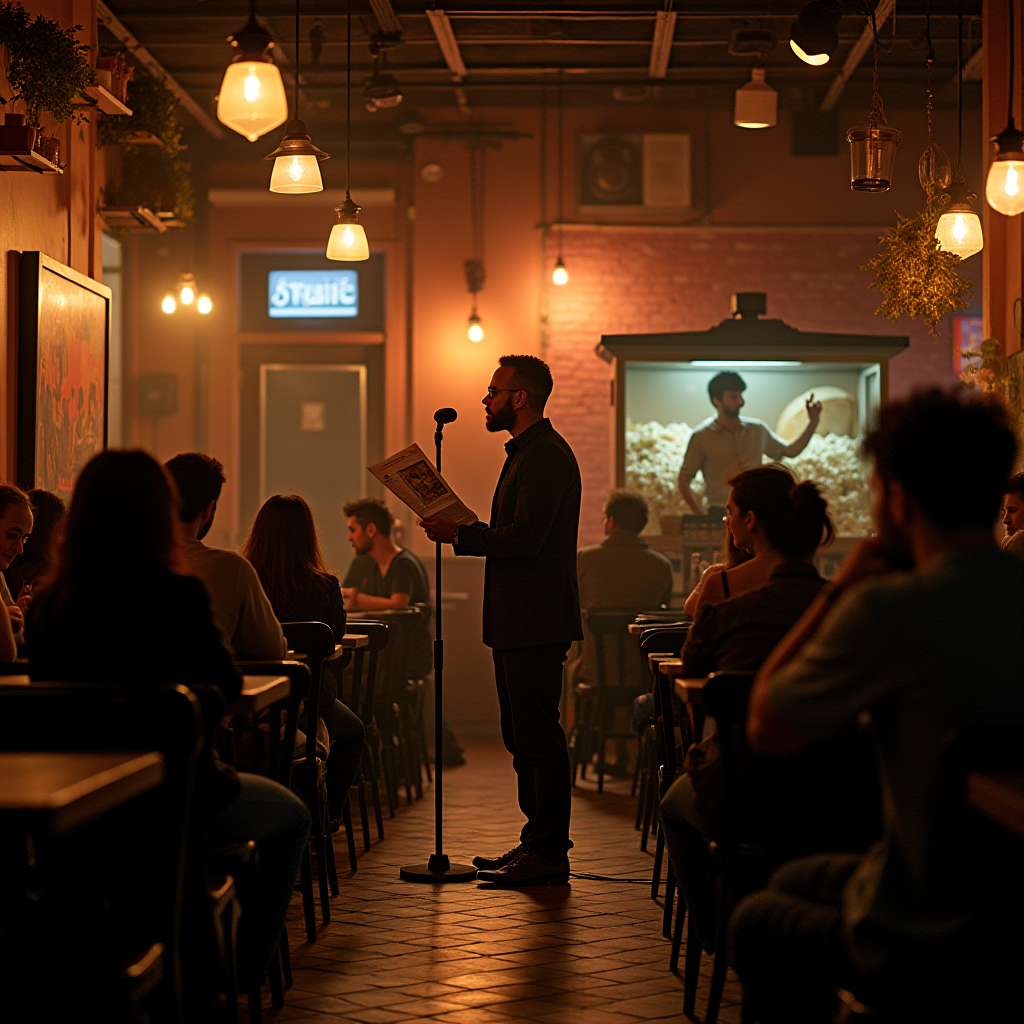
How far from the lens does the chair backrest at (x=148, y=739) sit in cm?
214

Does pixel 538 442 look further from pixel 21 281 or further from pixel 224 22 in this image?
pixel 224 22

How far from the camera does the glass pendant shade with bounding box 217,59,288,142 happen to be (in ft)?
13.7

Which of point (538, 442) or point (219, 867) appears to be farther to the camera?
point (538, 442)

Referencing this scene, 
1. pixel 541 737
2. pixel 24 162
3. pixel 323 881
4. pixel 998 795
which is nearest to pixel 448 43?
pixel 24 162

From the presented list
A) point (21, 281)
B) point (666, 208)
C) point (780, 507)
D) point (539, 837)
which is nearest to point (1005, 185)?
point (780, 507)

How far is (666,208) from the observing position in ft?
31.6

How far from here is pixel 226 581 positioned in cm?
371

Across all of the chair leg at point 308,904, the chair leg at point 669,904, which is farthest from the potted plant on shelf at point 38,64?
the chair leg at point 669,904

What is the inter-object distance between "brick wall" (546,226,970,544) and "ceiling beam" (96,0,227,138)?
2.62 metres

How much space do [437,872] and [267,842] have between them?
188cm

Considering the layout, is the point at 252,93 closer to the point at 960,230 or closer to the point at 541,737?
the point at 541,737

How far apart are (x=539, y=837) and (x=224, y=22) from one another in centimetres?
543

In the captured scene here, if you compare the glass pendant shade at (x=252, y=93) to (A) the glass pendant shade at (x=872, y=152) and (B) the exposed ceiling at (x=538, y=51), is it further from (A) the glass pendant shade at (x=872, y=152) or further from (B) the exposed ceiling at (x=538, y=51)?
(B) the exposed ceiling at (x=538, y=51)

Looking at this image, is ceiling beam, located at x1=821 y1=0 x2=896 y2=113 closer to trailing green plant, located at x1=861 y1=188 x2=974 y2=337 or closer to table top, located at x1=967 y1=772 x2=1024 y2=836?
trailing green plant, located at x1=861 y1=188 x2=974 y2=337
